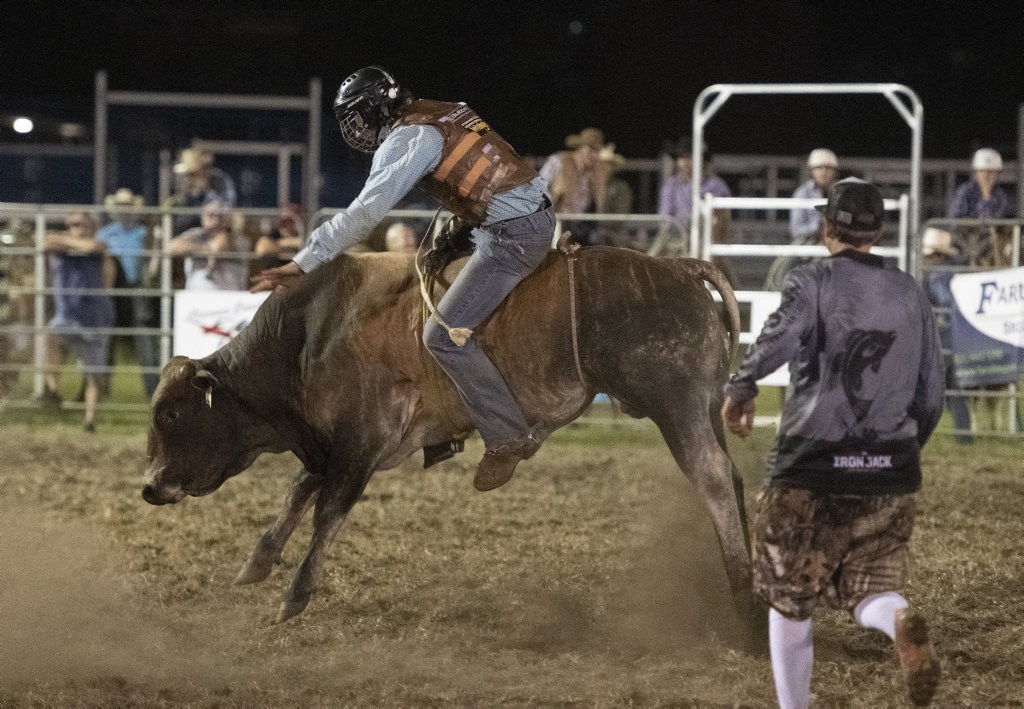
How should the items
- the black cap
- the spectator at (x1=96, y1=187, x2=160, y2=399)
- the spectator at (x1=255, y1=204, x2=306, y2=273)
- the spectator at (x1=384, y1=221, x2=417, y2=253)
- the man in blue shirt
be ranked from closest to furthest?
1. the black cap
2. the man in blue shirt
3. the spectator at (x1=384, y1=221, x2=417, y2=253)
4. the spectator at (x1=255, y1=204, x2=306, y2=273)
5. the spectator at (x1=96, y1=187, x2=160, y2=399)

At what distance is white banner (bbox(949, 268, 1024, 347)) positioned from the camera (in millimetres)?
10008

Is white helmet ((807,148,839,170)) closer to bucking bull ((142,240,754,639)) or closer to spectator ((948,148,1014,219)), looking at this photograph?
spectator ((948,148,1014,219))

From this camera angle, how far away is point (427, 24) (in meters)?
23.0

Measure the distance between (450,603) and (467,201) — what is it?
66.8 inches

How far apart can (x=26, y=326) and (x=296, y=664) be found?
8.21 metres

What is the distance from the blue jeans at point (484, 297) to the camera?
4863 millimetres

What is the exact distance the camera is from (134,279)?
12.1 metres

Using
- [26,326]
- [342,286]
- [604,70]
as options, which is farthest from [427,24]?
[342,286]

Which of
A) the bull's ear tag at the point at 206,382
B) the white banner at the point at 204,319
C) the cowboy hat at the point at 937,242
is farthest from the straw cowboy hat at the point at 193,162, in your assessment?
the bull's ear tag at the point at 206,382

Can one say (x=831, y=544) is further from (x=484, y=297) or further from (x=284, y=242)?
(x=284, y=242)

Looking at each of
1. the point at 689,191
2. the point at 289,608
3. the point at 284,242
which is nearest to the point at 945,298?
the point at 689,191

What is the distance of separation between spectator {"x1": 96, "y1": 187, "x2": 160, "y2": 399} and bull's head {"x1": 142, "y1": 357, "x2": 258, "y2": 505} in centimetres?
Result: 635

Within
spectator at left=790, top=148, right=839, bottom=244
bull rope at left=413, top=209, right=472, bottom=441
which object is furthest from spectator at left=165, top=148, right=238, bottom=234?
bull rope at left=413, top=209, right=472, bottom=441

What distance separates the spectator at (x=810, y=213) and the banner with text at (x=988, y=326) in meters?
1.22
